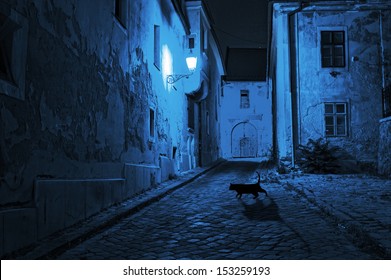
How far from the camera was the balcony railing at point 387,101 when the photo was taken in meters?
14.9

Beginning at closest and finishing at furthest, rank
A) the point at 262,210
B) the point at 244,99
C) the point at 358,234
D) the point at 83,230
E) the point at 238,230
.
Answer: the point at 358,234
the point at 83,230
the point at 238,230
the point at 262,210
the point at 244,99

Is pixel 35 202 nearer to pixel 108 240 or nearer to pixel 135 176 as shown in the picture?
pixel 108 240

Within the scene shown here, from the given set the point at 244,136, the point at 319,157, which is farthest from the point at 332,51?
the point at 244,136

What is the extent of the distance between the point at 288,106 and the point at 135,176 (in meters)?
8.02

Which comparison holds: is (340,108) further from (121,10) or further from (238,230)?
(238,230)

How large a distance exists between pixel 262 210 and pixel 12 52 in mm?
4816

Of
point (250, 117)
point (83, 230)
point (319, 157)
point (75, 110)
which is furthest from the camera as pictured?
point (250, 117)

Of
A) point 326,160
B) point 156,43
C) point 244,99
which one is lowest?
point 326,160

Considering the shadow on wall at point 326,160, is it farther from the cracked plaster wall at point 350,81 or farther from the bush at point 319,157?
the cracked plaster wall at point 350,81

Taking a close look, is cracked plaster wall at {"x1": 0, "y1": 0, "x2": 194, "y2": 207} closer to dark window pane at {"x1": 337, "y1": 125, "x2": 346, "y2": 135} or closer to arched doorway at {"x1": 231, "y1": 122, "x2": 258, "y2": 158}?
dark window pane at {"x1": 337, "y1": 125, "x2": 346, "y2": 135}

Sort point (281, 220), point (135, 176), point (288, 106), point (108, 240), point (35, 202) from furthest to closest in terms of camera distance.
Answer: point (288, 106) < point (135, 176) < point (281, 220) < point (108, 240) < point (35, 202)

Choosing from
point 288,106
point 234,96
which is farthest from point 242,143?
point 288,106

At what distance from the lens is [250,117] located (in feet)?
115

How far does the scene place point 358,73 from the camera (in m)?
15.3
